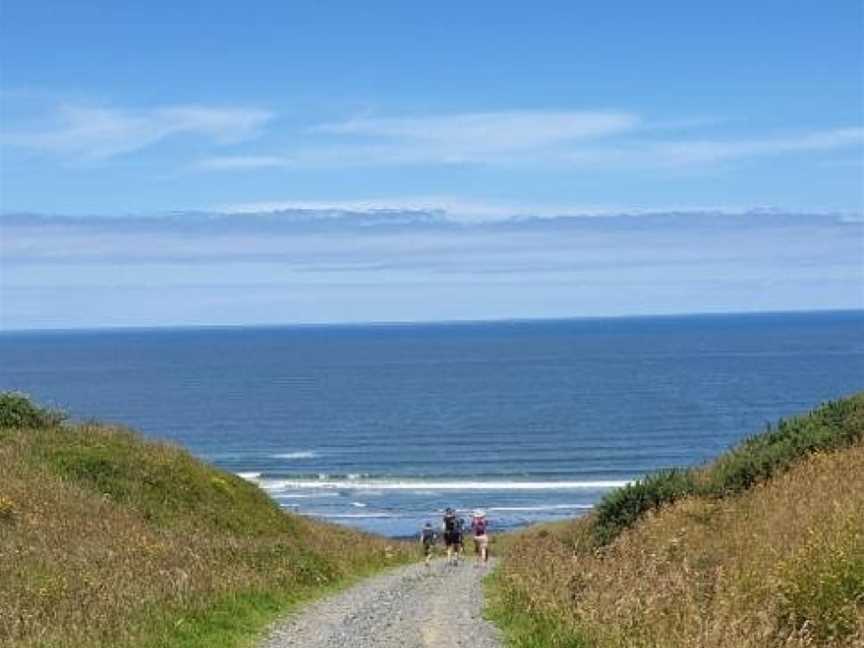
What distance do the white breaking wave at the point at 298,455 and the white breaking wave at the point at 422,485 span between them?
1425cm

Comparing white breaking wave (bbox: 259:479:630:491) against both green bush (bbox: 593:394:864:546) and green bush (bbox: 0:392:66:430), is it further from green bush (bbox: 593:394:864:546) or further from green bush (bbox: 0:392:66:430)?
green bush (bbox: 593:394:864:546)

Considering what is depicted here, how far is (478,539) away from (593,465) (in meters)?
59.3

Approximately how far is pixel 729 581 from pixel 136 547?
12.7 metres

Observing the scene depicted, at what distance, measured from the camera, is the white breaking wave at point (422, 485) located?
84875mm

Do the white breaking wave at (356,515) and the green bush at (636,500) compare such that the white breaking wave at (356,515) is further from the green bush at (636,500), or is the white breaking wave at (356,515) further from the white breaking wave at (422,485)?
the green bush at (636,500)

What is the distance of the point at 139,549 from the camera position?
2203 cm

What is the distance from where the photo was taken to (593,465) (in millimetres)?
93750

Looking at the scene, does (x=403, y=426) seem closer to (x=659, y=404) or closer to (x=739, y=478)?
(x=659, y=404)

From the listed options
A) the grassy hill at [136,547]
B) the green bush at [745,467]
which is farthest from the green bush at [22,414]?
the green bush at [745,467]

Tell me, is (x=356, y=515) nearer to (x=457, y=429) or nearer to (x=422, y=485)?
(x=422, y=485)

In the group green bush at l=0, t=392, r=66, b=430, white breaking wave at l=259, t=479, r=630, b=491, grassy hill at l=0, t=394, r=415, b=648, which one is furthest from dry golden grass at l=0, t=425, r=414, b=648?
white breaking wave at l=259, t=479, r=630, b=491

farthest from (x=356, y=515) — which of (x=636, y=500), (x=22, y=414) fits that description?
(x=636, y=500)

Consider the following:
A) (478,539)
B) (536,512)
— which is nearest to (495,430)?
(536,512)

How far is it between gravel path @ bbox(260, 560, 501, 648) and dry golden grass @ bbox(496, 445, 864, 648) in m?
0.84
